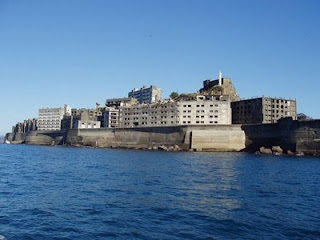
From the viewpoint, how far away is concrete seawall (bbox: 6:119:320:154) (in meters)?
66.0

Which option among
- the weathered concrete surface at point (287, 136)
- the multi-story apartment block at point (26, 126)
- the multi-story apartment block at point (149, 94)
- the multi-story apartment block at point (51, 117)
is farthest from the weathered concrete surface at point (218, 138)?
the multi-story apartment block at point (26, 126)

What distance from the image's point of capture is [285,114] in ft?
325

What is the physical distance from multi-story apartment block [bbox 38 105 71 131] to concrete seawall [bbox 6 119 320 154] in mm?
53496

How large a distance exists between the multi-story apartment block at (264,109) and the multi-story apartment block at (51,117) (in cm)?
8359

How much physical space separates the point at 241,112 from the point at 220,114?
12012mm

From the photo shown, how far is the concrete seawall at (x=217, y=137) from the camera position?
66000mm

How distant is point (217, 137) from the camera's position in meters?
75.8

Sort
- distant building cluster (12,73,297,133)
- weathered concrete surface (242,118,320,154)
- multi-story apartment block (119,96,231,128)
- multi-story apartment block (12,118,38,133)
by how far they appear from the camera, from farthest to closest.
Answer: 1. multi-story apartment block (12,118,38,133)
2. distant building cluster (12,73,297,133)
3. multi-story apartment block (119,96,231,128)
4. weathered concrete surface (242,118,320,154)

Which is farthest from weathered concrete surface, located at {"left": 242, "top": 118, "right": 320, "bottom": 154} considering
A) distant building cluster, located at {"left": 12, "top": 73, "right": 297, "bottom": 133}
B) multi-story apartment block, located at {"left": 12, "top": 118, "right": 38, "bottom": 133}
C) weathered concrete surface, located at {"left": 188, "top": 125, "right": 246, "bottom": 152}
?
multi-story apartment block, located at {"left": 12, "top": 118, "right": 38, "bottom": 133}

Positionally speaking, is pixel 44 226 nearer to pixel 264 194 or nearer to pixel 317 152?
pixel 264 194

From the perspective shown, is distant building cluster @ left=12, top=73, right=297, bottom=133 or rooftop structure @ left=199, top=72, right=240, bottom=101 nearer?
distant building cluster @ left=12, top=73, right=297, bottom=133

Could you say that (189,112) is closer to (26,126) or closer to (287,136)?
(287,136)

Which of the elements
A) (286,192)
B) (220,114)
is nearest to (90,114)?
(220,114)

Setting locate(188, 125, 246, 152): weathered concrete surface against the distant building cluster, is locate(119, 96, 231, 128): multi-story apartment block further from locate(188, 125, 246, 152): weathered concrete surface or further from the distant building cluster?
locate(188, 125, 246, 152): weathered concrete surface
